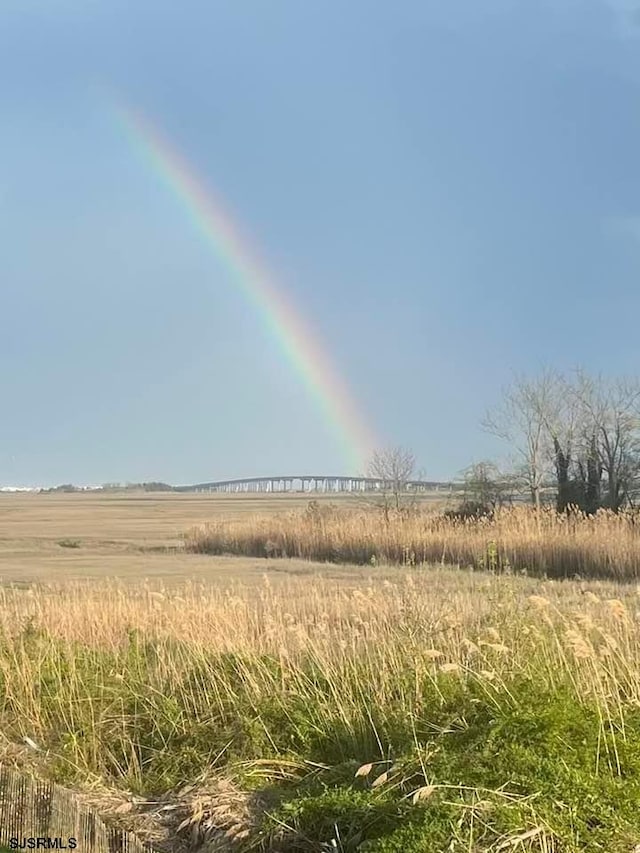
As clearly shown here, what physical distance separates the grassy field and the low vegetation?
2 centimetres

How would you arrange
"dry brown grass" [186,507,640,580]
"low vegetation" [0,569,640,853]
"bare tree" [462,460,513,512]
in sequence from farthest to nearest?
"bare tree" [462,460,513,512] < "dry brown grass" [186,507,640,580] < "low vegetation" [0,569,640,853]

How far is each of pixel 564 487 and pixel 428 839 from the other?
3780cm

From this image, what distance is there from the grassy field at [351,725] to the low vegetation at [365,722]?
0.05ft

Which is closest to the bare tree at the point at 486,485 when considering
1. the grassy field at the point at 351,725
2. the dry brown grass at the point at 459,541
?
the dry brown grass at the point at 459,541

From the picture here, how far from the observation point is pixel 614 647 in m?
6.05

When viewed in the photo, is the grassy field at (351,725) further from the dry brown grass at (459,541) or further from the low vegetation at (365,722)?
the dry brown grass at (459,541)

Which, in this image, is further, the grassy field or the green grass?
the grassy field

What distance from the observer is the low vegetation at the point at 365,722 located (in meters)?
4.37

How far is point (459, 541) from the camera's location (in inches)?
1090

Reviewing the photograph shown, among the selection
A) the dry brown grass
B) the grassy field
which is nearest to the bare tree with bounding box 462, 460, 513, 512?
the dry brown grass

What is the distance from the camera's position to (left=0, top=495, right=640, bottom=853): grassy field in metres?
4.39

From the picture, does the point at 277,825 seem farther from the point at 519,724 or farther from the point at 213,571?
the point at 213,571

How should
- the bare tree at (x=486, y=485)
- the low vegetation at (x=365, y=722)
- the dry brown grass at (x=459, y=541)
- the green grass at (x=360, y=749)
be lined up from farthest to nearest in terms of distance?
the bare tree at (x=486, y=485)
the dry brown grass at (x=459, y=541)
the low vegetation at (x=365, y=722)
the green grass at (x=360, y=749)

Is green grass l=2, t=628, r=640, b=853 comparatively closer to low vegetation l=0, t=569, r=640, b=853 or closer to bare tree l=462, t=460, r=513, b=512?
low vegetation l=0, t=569, r=640, b=853
